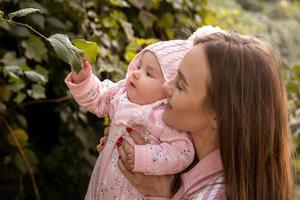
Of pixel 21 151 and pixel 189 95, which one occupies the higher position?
pixel 189 95

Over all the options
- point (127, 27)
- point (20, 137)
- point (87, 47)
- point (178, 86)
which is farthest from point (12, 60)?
point (178, 86)

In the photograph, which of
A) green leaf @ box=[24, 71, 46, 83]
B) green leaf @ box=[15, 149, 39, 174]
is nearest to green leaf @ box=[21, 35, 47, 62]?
green leaf @ box=[24, 71, 46, 83]

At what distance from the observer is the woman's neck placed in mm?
2004

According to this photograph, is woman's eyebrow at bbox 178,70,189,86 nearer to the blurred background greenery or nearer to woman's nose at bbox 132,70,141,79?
woman's nose at bbox 132,70,141,79

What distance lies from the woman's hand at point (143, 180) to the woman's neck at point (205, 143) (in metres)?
0.14

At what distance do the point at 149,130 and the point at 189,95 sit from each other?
176 mm

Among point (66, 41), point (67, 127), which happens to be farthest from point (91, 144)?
point (66, 41)

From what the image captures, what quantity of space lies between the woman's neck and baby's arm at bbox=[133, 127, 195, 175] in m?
0.02

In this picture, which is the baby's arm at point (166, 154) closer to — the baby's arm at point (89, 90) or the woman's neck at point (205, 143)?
the woman's neck at point (205, 143)

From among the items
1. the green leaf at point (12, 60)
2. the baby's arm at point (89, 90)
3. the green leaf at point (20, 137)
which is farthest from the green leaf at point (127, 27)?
the baby's arm at point (89, 90)

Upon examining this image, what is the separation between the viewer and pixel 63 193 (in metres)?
3.48

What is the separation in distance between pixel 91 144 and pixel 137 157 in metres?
1.26

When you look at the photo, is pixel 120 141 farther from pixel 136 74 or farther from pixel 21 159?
pixel 21 159

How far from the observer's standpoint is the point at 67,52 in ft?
5.65
